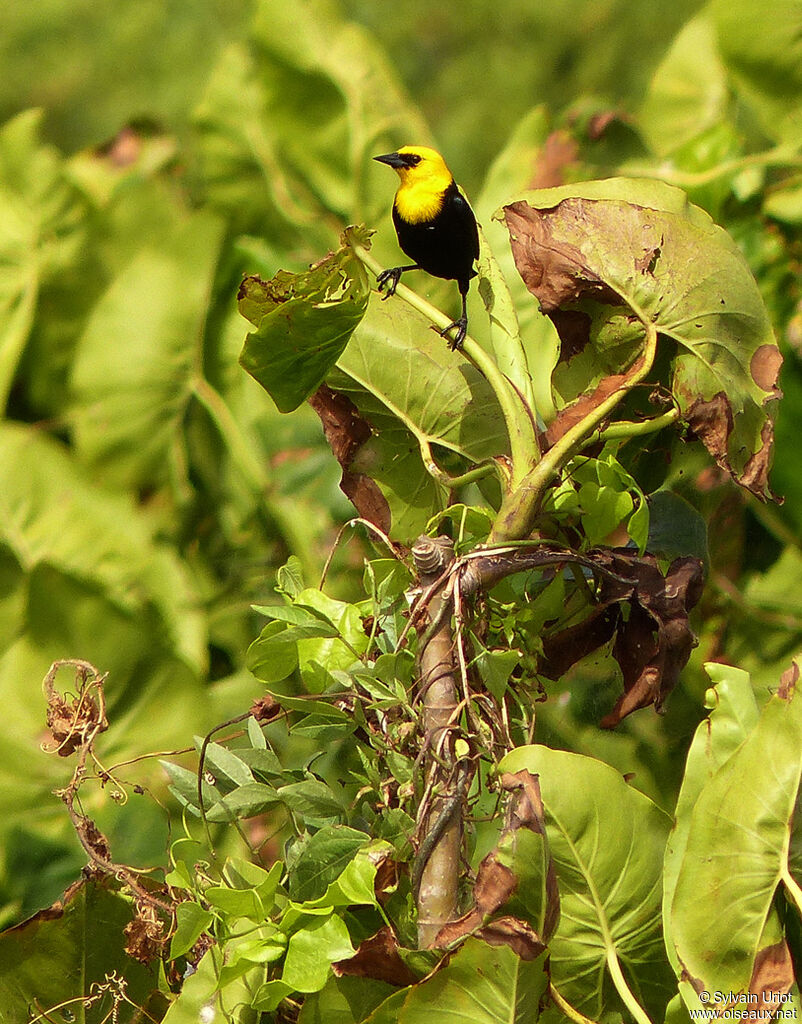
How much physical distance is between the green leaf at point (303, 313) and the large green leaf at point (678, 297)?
8 centimetres

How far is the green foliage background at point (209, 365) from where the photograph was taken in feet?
3.17

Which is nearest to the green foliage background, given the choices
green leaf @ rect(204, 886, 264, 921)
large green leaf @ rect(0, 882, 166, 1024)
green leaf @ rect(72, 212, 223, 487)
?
green leaf @ rect(72, 212, 223, 487)

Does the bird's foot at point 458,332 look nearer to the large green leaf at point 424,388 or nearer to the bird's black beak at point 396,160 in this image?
the large green leaf at point 424,388

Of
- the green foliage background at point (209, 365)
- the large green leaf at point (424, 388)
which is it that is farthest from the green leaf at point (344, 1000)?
the green foliage background at point (209, 365)

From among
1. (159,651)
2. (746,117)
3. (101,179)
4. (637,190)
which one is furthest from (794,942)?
(101,179)

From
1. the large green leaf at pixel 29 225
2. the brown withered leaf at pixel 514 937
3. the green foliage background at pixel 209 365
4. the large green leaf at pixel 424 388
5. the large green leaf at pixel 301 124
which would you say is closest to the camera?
the brown withered leaf at pixel 514 937

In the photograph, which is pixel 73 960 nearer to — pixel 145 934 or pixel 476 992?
pixel 145 934

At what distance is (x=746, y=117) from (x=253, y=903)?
42.9 inches

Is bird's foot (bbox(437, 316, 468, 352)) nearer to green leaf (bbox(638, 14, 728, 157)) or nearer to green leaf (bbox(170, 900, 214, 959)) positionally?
green leaf (bbox(170, 900, 214, 959))

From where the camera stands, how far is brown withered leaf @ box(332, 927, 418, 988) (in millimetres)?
442

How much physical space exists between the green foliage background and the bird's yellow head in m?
0.46

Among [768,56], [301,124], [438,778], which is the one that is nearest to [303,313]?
[438,778]

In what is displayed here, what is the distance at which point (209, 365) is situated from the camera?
1.28 meters

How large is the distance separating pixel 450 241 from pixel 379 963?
0.99 ft
